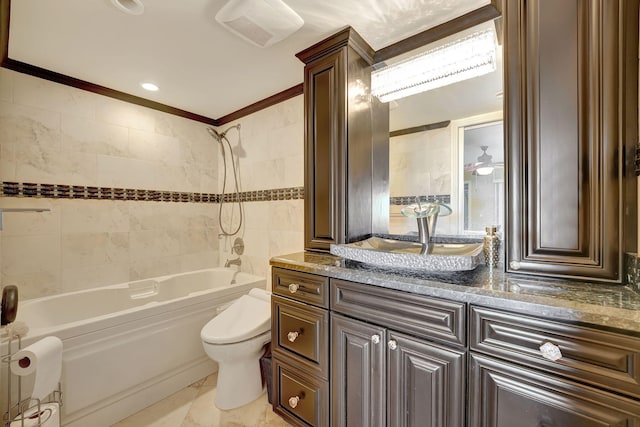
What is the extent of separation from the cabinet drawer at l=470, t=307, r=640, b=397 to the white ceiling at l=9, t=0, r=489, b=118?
1.45 metres

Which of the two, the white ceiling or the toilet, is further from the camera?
the toilet

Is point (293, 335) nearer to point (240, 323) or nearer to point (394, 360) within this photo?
point (394, 360)

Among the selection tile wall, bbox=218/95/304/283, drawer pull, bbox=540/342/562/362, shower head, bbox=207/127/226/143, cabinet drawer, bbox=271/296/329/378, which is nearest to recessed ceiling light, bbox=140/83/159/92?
shower head, bbox=207/127/226/143

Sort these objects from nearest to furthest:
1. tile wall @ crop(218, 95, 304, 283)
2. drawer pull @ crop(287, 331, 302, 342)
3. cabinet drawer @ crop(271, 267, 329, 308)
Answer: cabinet drawer @ crop(271, 267, 329, 308), drawer pull @ crop(287, 331, 302, 342), tile wall @ crop(218, 95, 304, 283)

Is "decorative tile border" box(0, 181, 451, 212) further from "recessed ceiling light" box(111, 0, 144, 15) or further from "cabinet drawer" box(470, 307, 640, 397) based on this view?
"recessed ceiling light" box(111, 0, 144, 15)

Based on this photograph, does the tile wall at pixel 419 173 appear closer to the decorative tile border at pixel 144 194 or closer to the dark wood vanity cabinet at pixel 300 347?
the decorative tile border at pixel 144 194

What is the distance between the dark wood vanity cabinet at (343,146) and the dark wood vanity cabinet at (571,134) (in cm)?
74

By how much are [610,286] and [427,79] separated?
1218 mm

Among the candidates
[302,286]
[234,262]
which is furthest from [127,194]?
A: [302,286]

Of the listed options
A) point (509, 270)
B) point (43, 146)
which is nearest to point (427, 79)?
point (509, 270)

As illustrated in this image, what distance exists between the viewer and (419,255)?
106 cm

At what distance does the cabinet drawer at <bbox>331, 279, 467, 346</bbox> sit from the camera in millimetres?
899

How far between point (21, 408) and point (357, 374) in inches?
60.7

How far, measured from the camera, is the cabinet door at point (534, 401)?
0.68 metres
